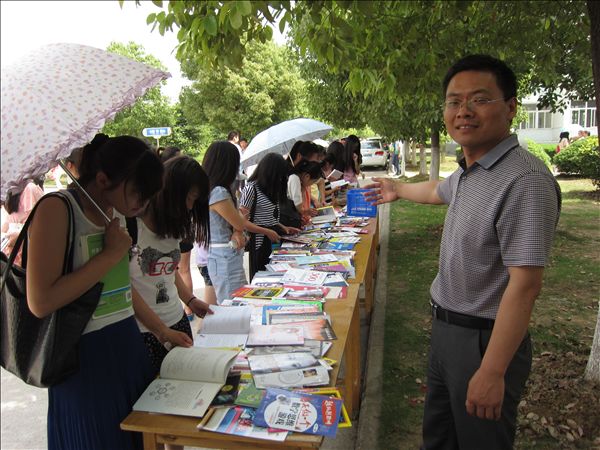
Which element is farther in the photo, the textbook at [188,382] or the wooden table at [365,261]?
the wooden table at [365,261]

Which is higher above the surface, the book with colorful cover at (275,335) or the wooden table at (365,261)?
the book with colorful cover at (275,335)

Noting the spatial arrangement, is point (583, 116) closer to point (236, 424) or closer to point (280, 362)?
point (280, 362)

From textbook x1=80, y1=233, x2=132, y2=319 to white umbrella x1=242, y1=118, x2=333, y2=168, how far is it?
379 cm

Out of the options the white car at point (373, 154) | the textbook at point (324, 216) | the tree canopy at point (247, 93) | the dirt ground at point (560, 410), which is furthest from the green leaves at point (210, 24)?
the white car at point (373, 154)

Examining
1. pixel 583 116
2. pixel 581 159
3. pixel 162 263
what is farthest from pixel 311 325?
pixel 583 116

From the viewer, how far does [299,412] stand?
Result: 1.56m

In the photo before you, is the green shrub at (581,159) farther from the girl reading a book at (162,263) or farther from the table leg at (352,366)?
the girl reading a book at (162,263)

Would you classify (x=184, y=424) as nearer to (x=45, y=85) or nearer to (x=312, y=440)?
(x=312, y=440)

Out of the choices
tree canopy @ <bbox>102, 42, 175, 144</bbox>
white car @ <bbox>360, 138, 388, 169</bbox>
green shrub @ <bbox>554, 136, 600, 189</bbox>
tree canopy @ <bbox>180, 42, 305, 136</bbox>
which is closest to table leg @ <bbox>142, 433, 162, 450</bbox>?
green shrub @ <bbox>554, 136, 600, 189</bbox>

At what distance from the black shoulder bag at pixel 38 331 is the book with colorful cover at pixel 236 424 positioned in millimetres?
499

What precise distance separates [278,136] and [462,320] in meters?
4.16

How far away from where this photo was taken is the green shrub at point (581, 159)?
1238 centimetres

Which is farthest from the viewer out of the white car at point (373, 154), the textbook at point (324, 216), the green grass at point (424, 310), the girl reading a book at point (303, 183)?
the white car at point (373, 154)

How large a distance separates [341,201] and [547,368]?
3.98 meters
